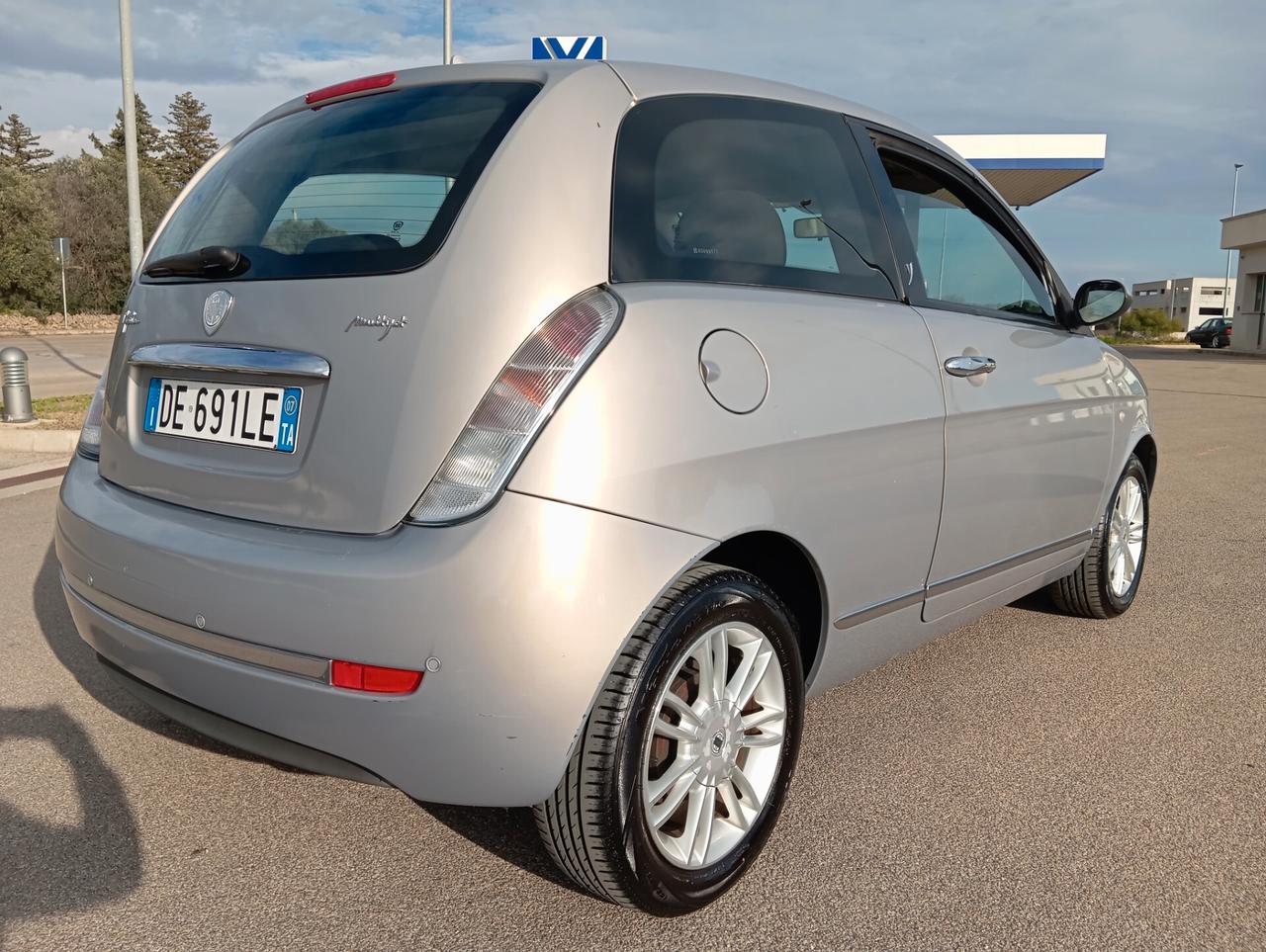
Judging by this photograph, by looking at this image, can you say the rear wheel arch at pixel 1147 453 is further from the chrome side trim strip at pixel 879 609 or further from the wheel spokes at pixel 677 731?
the wheel spokes at pixel 677 731

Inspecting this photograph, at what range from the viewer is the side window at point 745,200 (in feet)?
7.38

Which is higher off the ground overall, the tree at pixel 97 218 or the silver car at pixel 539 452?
the tree at pixel 97 218

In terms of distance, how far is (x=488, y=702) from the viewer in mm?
1888

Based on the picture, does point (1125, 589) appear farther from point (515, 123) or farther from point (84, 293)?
point (84, 293)

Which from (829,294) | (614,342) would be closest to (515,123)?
(614,342)

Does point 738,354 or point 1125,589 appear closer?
point 738,354

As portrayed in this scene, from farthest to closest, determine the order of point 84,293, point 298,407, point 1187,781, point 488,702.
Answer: point 84,293 → point 1187,781 → point 298,407 → point 488,702

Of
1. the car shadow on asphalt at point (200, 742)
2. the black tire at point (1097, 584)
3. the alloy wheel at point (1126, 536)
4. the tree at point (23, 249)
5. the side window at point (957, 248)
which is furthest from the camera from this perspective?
the tree at point (23, 249)

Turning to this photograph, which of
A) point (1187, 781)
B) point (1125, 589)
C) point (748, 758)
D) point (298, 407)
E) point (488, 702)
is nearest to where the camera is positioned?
point (488, 702)

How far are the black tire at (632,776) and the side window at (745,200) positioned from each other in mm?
664

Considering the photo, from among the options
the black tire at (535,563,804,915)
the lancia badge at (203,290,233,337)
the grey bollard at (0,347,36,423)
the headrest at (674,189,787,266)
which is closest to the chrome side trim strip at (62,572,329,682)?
the black tire at (535,563,804,915)

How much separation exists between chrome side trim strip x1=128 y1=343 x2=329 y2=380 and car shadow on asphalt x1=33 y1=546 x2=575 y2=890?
833 mm

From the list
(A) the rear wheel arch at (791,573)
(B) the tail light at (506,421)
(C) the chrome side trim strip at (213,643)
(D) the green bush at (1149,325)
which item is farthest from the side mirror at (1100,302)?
(D) the green bush at (1149,325)

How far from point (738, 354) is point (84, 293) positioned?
5337cm
